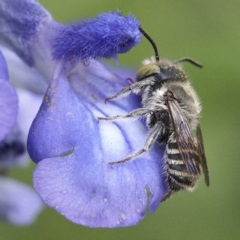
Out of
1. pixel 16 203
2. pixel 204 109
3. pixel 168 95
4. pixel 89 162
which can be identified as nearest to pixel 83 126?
pixel 89 162

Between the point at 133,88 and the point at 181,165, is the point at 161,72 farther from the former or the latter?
the point at 181,165

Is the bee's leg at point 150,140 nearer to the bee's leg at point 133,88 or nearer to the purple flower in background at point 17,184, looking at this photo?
the bee's leg at point 133,88

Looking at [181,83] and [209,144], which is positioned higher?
[181,83]

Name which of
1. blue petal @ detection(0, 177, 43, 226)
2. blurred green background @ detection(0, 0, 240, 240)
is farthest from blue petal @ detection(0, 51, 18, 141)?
blurred green background @ detection(0, 0, 240, 240)

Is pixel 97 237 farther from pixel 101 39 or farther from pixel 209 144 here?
pixel 101 39

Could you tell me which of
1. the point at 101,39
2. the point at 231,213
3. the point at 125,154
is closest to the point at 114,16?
the point at 101,39

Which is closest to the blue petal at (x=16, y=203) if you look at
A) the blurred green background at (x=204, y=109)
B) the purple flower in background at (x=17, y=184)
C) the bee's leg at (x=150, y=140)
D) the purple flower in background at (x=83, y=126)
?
the purple flower in background at (x=17, y=184)
